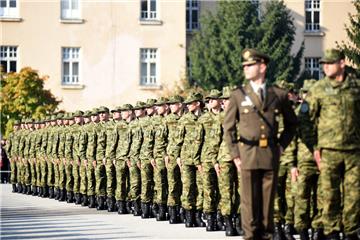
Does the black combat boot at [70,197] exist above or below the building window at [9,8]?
below

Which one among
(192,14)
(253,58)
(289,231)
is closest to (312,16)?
(192,14)

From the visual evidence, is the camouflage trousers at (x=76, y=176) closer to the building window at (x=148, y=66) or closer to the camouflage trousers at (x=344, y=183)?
the camouflage trousers at (x=344, y=183)

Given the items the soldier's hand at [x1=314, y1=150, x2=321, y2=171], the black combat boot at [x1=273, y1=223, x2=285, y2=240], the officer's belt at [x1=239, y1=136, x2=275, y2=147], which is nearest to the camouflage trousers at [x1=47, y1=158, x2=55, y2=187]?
the black combat boot at [x1=273, y1=223, x2=285, y2=240]

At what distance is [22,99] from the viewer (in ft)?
169

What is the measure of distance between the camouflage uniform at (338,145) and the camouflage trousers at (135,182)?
951cm

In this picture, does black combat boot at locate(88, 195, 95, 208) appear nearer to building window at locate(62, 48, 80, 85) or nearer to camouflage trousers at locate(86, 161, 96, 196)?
camouflage trousers at locate(86, 161, 96, 196)

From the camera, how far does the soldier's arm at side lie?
13.1 m

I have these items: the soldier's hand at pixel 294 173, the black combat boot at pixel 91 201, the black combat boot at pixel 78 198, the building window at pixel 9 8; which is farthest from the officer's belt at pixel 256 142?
the building window at pixel 9 8

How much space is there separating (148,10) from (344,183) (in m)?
50.1

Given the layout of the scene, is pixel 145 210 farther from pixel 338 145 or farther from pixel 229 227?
pixel 338 145

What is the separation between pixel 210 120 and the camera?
19359 millimetres

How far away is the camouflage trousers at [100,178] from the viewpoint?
2675 cm

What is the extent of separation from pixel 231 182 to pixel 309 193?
2627mm

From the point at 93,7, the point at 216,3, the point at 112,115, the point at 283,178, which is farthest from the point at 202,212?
the point at 216,3
